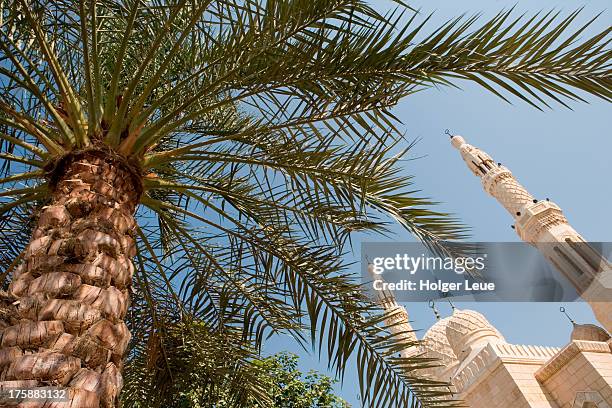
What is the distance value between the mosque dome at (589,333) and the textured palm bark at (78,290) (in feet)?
71.9

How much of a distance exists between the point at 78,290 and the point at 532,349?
1846 cm

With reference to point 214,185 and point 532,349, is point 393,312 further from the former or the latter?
point 532,349

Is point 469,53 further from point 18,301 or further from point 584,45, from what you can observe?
point 18,301

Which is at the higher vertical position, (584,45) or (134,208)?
(584,45)

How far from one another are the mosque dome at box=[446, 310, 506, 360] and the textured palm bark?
60.0 feet

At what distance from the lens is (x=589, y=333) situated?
20.4 meters

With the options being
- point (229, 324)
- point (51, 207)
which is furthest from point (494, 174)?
point (51, 207)

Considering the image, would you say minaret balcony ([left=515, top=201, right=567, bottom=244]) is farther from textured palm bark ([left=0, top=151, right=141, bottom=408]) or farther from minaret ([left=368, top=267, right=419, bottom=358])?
textured palm bark ([left=0, top=151, right=141, bottom=408])

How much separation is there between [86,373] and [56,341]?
22 cm

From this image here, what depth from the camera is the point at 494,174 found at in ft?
90.9

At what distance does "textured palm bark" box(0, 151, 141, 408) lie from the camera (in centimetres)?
212

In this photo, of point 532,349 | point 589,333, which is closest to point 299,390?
point 532,349

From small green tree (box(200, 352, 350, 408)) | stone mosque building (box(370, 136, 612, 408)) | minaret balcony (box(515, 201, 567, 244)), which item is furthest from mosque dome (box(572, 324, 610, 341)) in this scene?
small green tree (box(200, 352, 350, 408))

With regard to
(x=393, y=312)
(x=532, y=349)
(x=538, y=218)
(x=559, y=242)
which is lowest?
(x=393, y=312)
